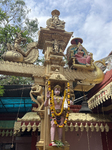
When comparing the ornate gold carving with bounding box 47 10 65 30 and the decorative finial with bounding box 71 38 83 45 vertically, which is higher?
the ornate gold carving with bounding box 47 10 65 30

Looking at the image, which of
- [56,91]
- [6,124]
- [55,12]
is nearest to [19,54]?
[56,91]

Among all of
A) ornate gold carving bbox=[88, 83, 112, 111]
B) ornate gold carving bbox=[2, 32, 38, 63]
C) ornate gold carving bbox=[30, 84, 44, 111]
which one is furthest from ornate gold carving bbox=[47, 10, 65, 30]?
ornate gold carving bbox=[88, 83, 112, 111]

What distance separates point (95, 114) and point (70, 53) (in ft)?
9.88

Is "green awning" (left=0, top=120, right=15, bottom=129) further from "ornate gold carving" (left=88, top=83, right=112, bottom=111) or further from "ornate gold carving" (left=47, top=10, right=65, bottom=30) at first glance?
"ornate gold carving" (left=47, top=10, right=65, bottom=30)

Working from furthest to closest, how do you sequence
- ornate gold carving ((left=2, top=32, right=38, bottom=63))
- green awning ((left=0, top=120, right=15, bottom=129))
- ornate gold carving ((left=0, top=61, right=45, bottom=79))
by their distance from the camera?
green awning ((left=0, top=120, right=15, bottom=129)) → ornate gold carving ((left=2, top=32, right=38, bottom=63)) → ornate gold carving ((left=0, top=61, right=45, bottom=79))

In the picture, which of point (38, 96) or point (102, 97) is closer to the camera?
point (38, 96)

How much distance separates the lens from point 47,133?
4.09 meters

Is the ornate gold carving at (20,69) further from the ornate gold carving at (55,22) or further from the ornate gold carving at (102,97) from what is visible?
the ornate gold carving at (102,97)

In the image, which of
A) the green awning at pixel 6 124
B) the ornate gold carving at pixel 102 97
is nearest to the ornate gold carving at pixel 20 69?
the ornate gold carving at pixel 102 97

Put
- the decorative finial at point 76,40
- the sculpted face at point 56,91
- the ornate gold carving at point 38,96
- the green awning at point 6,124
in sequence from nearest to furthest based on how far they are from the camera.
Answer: the sculpted face at point 56,91, the ornate gold carving at point 38,96, the decorative finial at point 76,40, the green awning at point 6,124

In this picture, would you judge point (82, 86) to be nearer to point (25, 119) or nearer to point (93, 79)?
point (93, 79)

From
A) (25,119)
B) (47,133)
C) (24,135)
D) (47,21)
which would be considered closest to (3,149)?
(24,135)

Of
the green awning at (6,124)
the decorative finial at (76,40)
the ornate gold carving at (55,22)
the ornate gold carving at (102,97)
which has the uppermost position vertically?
the ornate gold carving at (55,22)

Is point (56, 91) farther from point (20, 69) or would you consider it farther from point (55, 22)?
point (55, 22)
